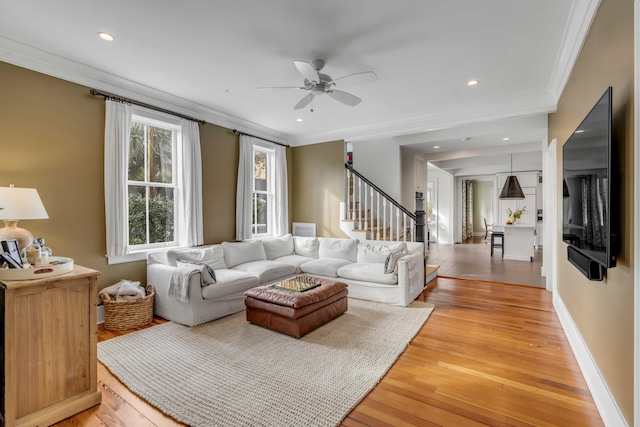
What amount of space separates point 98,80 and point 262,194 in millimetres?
3184

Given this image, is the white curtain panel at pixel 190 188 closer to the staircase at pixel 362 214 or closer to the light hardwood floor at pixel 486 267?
the staircase at pixel 362 214

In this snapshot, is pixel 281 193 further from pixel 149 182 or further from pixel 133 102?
pixel 133 102

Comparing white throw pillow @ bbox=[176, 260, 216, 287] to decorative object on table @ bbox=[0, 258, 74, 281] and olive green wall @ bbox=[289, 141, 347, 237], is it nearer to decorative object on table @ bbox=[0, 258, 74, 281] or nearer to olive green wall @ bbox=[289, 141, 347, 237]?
decorative object on table @ bbox=[0, 258, 74, 281]

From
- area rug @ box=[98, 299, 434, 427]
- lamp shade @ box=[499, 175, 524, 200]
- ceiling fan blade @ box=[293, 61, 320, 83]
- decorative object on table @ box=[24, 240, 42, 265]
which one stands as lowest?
area rug @ box=[98, 299, 434, 427]

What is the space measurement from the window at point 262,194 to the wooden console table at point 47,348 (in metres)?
3.84

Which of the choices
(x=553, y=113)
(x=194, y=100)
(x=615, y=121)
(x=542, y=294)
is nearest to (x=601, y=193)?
(x=615, y=121)

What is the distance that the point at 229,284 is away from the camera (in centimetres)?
376

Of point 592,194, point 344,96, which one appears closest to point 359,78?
point 344,96

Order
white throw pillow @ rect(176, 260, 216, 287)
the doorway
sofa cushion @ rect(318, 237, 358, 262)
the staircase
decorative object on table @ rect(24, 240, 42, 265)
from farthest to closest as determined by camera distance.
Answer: the doorway
the staircase
sofa cushion @ rect(318, 237, 358, 262)
white throw pillow @ rect(176, 260, 216, 287)
decorative object on table @ rect(24, 240, 42, 265)

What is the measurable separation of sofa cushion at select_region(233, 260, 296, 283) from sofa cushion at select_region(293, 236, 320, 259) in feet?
2.46

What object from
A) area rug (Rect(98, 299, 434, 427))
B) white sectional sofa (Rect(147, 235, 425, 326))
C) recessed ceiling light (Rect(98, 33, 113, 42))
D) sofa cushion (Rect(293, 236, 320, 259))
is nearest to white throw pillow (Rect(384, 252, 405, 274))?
white sectional sofa (Rect(147, 235, 425, 326))

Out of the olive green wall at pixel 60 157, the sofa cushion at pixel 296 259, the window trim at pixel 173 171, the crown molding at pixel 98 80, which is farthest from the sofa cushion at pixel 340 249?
the olive green wall at pixel 60 157

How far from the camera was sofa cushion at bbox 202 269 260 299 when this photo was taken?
3574mm

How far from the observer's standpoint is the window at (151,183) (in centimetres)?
411
